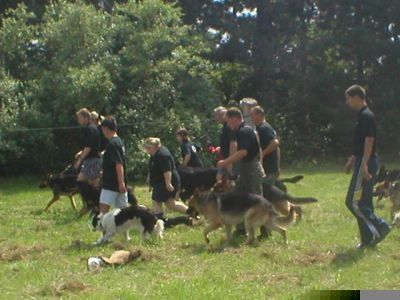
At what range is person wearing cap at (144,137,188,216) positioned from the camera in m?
12.5

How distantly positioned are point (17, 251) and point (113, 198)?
1.63 metres

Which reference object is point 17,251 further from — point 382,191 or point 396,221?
point 382,191

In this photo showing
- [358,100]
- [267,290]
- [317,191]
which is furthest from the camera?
[317,191]

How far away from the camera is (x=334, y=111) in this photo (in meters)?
31.0

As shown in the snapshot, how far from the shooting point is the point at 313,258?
980 cm

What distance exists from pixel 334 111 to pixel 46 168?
12.3 metres

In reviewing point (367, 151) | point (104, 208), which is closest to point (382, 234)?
point (367, 151)

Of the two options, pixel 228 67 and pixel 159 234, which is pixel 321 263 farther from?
pixel 228 67

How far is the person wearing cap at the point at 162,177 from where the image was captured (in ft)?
41.0

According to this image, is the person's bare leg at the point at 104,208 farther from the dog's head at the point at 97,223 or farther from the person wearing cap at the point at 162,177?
the person wearing cap at the point at 162,177

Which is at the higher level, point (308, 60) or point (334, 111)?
point (308, 60)

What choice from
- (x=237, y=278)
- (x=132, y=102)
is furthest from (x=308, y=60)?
(x=237, y=278)

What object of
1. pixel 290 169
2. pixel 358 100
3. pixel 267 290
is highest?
pixel 358 100

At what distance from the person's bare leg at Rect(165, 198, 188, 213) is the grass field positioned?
800 millimetres
